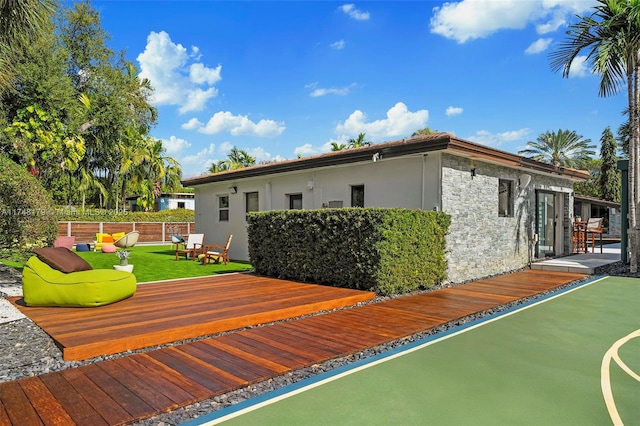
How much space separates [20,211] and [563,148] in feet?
138

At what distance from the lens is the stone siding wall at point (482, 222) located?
10.2 meters

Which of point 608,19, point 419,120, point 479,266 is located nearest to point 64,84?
point 479,266

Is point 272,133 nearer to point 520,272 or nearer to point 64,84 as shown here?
point 64,84

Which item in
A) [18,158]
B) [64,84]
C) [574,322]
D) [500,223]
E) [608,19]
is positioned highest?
[64,84]

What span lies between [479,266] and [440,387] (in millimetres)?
7977

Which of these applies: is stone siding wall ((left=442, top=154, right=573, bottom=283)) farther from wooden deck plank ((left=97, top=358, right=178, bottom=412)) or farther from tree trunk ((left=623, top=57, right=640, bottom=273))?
wooden deck plank ((left=97, top=358, right=178, bottom=412))

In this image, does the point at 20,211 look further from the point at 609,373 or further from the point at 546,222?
the point at 546,222

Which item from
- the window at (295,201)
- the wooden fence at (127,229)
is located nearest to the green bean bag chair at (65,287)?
the window at (295,201)

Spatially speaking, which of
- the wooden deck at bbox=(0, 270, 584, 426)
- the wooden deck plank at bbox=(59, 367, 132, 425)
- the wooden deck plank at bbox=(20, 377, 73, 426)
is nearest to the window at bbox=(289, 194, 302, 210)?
the wooden deck at bbox=(0, 270, 584, 426)

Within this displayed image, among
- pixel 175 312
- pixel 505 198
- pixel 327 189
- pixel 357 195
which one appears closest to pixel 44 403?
pixel 175 312

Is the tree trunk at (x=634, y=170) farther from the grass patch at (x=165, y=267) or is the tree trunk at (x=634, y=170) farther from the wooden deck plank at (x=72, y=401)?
the wooden deck plank at (x=72, y=401)

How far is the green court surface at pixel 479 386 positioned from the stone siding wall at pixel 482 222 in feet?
14.4

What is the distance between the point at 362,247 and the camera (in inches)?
341

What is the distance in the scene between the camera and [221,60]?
19.1m
